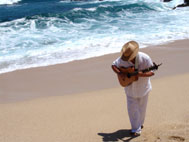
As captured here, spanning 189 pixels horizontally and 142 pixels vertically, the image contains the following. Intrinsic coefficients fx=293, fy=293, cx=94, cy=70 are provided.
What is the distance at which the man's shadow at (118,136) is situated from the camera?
3.65 m

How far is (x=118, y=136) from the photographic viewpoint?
3748mm

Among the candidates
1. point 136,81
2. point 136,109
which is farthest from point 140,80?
point 136,109

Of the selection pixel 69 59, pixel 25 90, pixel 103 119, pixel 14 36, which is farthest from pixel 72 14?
pixel 103 119

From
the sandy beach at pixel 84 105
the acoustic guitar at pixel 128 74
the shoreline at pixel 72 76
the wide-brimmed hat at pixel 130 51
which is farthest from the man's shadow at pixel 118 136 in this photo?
the shoreline at pixel 72 76

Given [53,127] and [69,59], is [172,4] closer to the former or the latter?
[69,59]

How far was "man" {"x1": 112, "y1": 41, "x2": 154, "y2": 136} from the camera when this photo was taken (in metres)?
3.27

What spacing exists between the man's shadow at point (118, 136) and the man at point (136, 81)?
0.10m

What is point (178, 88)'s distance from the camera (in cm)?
522

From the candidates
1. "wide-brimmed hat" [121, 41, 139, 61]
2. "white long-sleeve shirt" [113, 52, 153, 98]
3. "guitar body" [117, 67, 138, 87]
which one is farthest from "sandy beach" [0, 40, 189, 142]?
"wide-brimmed hat" [121, 41, 139, 61]

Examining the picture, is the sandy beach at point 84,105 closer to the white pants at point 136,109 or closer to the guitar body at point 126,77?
the white pants at point 136,109

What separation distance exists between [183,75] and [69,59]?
10.4ft

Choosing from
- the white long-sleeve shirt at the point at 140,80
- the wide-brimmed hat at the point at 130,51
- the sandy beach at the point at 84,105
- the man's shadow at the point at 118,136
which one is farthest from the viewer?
the sandy beach at the point at 84,105

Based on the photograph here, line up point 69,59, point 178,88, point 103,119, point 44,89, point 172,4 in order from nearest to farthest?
1. point 103,119
2. point 178,88
3. point 44,89
4. point 69,59
5. point 172,4

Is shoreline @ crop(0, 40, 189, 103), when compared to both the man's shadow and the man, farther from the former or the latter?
the man
